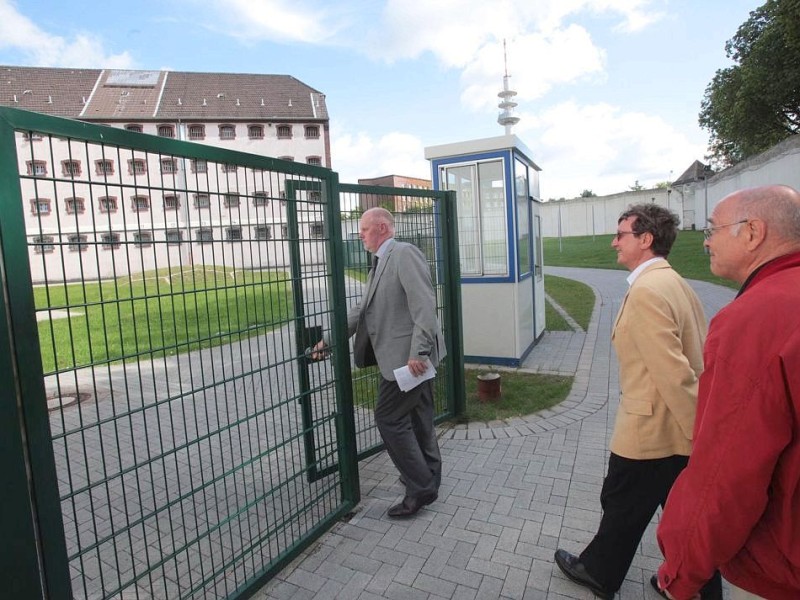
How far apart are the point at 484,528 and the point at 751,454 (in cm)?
244

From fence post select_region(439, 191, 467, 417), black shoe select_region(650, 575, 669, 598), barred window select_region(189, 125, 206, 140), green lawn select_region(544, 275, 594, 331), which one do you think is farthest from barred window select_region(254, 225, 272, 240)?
barred window select_region(189, 125, 206, 140)

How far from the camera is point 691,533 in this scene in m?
1.50

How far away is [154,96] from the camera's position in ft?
177

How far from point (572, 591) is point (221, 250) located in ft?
8.56

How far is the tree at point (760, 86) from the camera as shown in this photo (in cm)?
2459

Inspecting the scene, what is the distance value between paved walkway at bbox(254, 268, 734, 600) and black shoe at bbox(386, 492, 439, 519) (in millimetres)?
49

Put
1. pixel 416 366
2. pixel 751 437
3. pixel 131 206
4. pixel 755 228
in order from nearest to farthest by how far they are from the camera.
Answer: pixel 751 437
pixel 755 228
pixel 131 206
pixel 416 366

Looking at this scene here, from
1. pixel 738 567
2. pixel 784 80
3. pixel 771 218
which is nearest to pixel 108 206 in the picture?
pixel 771 218

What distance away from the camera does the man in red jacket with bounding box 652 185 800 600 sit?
1342 mm

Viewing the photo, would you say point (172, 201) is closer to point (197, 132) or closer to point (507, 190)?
point (507, 190)

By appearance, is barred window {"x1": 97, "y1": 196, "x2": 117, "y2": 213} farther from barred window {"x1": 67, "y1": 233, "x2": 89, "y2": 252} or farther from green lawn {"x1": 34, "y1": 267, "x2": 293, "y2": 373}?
green lawn {"x1": 34, "y1": 267, "x2": 293, "y2": 373}

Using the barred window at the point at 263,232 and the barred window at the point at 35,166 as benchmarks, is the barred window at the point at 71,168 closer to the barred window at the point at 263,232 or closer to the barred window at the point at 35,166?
the barred window at the point at 35,166

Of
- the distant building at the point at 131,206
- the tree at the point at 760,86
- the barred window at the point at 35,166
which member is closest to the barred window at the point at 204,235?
the distant building at the point at 131,206

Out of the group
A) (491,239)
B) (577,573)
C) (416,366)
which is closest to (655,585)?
(577,573)
